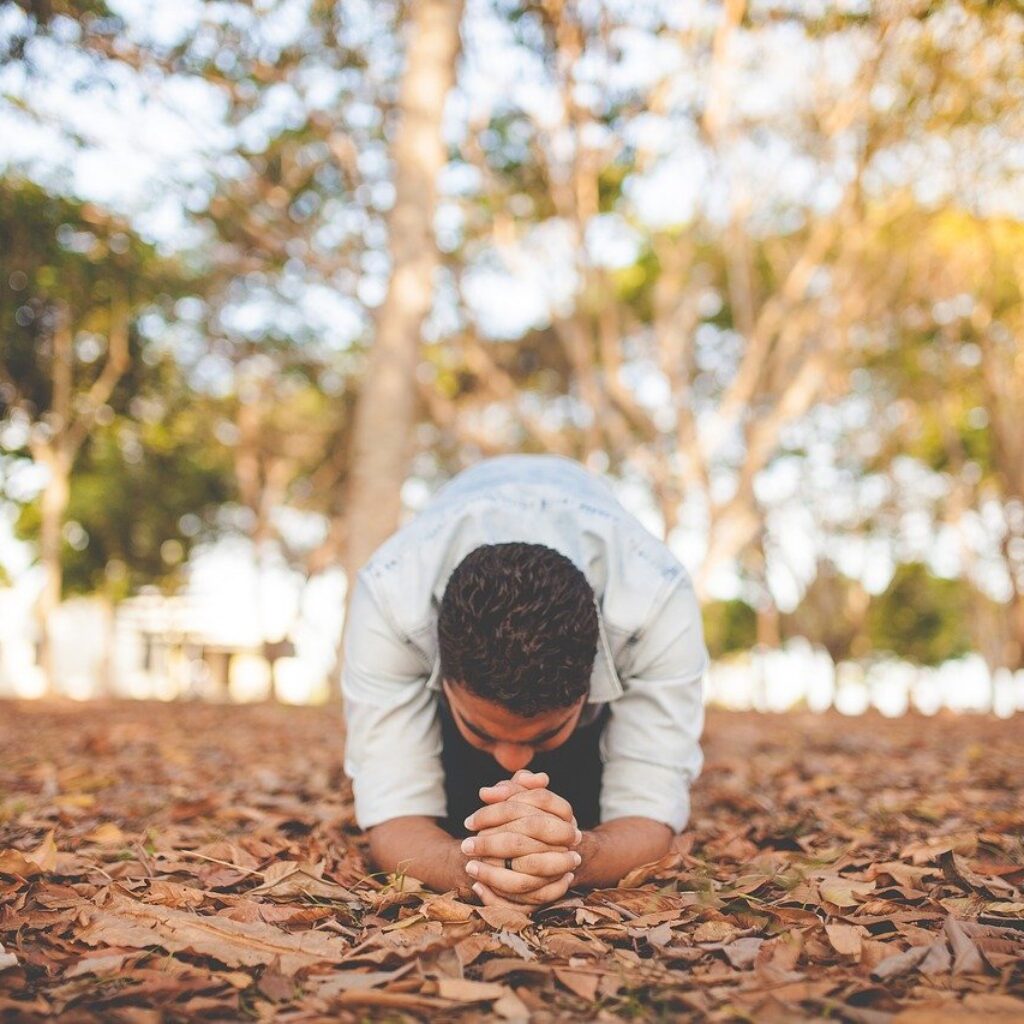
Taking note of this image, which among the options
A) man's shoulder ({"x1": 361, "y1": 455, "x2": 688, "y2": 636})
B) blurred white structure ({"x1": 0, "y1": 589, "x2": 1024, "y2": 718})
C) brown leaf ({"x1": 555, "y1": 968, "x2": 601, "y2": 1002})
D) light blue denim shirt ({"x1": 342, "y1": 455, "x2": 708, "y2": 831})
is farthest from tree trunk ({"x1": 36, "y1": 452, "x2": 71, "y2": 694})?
brown leaf ({"x1": 555, "y1": 968, "x2": 601, "y2": 1002})

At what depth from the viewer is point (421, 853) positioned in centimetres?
290

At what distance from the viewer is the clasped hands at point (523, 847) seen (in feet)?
8.55

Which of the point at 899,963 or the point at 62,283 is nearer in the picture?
the point at 899,963

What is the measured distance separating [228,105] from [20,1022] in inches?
437

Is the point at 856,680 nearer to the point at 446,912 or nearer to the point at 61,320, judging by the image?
the point at 61,320

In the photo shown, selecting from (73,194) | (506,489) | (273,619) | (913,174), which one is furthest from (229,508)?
(506,489)

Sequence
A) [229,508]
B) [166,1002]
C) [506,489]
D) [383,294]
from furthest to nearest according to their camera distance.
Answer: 1. [229,508]
2. [383,294]
3. [506,489]
4. [166,1002]

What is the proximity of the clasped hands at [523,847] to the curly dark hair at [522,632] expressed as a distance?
0.74 feet

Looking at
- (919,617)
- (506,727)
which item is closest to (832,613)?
(919,617)

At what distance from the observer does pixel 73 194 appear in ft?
41.7

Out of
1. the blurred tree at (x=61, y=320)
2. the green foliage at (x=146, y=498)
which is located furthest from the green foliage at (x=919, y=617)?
the blurred tree at (x=61, y=320)

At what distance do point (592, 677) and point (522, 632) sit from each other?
0.54 meters

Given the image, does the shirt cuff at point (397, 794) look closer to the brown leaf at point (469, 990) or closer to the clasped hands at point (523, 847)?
the clasped hands at point (523, 847)

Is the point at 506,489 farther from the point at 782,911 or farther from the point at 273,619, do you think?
the point at 273,619
